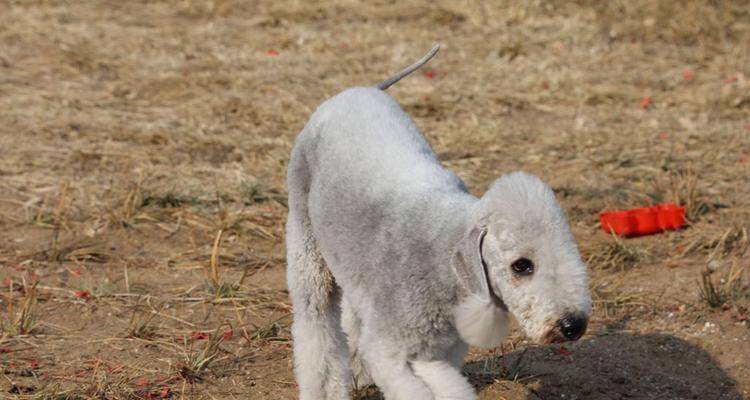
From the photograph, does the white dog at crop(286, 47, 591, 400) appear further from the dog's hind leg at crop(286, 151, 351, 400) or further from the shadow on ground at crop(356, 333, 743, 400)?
the shadow on ground at crop(356, 333, 743, 400)

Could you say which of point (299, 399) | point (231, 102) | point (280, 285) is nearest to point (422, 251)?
point (299, 399)

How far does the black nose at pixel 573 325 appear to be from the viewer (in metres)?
3.21

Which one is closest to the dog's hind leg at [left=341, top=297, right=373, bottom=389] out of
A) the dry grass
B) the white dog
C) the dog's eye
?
the white dog

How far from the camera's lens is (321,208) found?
165 inches

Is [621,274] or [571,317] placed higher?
[571,317]

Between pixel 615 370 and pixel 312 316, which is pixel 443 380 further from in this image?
pixel 615 370

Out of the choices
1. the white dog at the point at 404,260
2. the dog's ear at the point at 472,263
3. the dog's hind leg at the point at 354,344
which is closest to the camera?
the white dog at the point at 404,260

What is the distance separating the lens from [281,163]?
7.38 metres

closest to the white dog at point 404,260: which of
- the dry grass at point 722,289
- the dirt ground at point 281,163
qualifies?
the dirt ground at point 281,163

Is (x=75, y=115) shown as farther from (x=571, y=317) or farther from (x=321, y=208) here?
(x=571, y=317)

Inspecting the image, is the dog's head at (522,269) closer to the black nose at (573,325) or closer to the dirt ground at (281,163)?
the black nose at (573,325)

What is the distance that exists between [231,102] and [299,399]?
14.3ft

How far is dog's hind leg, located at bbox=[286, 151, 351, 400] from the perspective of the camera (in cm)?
437

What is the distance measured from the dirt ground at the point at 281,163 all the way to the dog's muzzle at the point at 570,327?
1.51 meters
